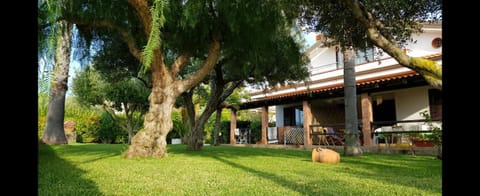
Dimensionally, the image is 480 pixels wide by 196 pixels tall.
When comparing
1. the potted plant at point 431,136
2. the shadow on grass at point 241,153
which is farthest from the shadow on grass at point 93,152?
the potted plant at point 431,136

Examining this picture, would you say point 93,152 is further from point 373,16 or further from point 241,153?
point 373,16

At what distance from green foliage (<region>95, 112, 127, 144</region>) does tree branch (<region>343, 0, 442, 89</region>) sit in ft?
75.7

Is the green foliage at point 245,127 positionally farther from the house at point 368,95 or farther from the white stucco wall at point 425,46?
the white stucco wall at point 425,46

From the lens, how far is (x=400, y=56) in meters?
5.70

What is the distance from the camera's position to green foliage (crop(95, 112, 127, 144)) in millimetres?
25984

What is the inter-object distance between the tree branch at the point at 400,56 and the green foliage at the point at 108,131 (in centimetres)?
2307

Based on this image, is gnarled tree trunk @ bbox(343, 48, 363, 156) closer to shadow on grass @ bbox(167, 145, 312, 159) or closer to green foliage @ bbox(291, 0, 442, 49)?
shadow on grass @ bbox(167, 145, 312, 159)

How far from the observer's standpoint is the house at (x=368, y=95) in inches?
610

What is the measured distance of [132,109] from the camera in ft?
79.5

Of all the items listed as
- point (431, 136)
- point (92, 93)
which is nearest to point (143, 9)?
point (431, 136)

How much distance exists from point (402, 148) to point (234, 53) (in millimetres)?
7705

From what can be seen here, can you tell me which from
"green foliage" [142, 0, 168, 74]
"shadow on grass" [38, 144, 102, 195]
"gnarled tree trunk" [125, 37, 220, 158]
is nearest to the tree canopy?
"gnarled tree trunk" [125, 37, 220, 158]
